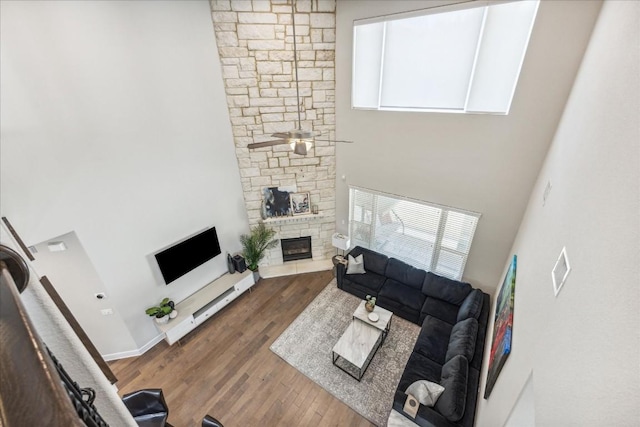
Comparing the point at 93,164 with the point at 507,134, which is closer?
the point at 93,164

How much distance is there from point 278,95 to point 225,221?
8.95 ft

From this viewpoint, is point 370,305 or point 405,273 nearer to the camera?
point 370,305

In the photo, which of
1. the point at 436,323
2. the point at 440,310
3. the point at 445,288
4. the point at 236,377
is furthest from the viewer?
the point at 445,288

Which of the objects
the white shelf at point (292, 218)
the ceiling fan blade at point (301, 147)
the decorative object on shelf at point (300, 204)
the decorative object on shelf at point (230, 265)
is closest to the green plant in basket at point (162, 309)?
the decorative object on shelf at point (230, 265)

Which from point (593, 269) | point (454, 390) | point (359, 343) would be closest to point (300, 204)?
point (359, 343)

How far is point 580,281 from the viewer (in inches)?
62.7

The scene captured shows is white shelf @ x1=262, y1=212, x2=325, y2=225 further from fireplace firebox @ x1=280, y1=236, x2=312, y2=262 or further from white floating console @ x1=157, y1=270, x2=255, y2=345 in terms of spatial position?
white floating console @ x1=157, y1=270, x2=255, y2=345

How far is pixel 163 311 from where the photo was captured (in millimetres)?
4875

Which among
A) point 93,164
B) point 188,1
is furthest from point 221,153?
point 188,1

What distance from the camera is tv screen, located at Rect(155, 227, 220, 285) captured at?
4910 mm

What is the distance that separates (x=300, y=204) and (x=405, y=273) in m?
2.66

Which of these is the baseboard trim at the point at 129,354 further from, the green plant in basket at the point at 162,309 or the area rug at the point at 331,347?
the area rug at the point at 331,347

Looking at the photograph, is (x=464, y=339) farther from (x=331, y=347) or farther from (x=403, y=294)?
(x=331, y=347)

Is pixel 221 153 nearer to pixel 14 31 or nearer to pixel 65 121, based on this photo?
pixel 65 121
